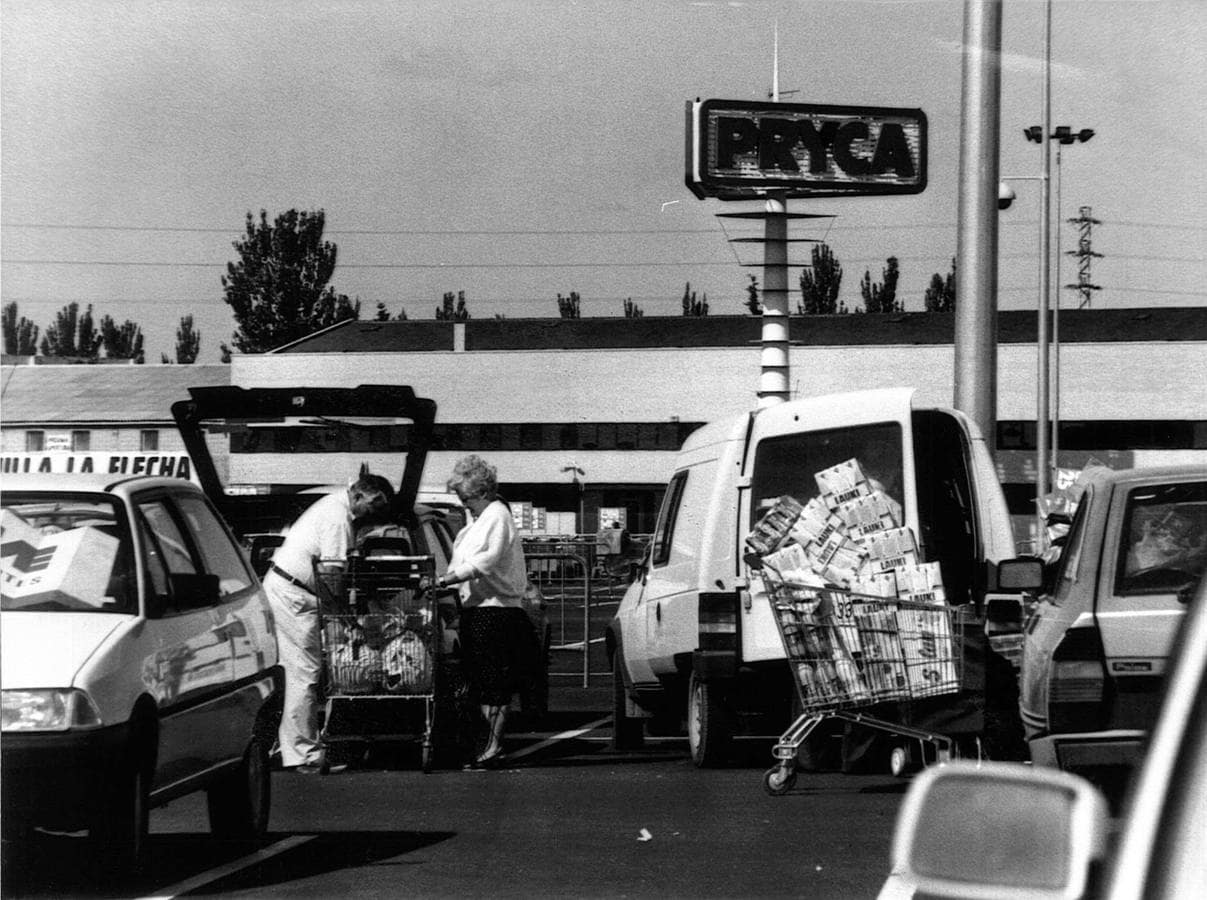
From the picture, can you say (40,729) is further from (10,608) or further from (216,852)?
(216,852)

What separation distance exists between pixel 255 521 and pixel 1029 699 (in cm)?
608

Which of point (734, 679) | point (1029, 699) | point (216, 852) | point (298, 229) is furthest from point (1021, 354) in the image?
point (216, 852)

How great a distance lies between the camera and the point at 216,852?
7547mm

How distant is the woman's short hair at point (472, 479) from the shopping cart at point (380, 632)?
0.76m

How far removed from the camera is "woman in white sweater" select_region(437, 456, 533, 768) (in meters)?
10.4

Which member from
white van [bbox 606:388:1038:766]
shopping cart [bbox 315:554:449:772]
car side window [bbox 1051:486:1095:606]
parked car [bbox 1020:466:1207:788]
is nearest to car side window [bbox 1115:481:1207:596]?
parked car [bbox 1020:466:1207:788]

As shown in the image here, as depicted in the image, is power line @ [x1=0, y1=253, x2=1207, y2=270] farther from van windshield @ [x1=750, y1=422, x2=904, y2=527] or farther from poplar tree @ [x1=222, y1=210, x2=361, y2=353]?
van windshield @ [x1=750, y1=422, x2=904, y2=527]

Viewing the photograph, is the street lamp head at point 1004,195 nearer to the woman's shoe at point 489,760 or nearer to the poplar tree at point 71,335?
the woman's shoe at point 489,760

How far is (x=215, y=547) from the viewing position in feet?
24.5

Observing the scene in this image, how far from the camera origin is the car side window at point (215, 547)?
730 cm

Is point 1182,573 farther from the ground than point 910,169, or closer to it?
closer to it

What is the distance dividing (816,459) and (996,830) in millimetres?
8319

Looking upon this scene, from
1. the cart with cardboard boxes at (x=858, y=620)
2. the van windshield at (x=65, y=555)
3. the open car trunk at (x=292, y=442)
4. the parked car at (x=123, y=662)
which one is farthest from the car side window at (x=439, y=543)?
the van windshield at (x=65, y=555)

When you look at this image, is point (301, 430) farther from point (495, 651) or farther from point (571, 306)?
point (495, 651)
